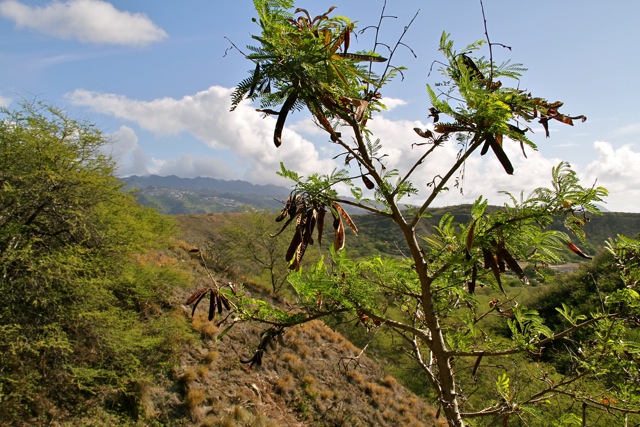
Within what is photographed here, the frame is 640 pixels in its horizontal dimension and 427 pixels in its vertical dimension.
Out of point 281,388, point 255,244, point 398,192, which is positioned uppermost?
point 398,192

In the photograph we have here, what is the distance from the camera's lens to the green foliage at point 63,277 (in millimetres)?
8562

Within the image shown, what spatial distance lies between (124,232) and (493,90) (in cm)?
1171

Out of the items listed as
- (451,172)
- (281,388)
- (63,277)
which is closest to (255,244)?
(281,388)

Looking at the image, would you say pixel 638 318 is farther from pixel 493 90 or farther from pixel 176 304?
pixel 176 304

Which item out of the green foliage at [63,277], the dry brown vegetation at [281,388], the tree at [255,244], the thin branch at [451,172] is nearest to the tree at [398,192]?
the thin branch at [451,172]

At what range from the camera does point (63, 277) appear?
8.88 m

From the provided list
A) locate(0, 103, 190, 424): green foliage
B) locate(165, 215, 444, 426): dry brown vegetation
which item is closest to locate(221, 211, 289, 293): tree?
locate(165, 215, 444, 426): dry brown vegetation

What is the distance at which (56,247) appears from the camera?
9523 millimetres

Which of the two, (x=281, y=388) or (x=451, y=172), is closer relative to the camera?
(x=451, y=172)

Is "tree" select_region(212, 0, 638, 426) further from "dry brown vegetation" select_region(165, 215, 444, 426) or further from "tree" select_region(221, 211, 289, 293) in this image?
"tree" select_region(221, 211, 289, 293)

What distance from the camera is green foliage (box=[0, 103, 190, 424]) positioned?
856 cm

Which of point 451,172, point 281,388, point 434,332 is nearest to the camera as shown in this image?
point 451,172

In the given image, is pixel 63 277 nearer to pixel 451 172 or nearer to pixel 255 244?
pixel 451 172

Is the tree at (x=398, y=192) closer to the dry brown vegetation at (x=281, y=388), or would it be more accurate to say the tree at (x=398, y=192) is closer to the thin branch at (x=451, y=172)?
the thin branch at (x=451, y=172)
